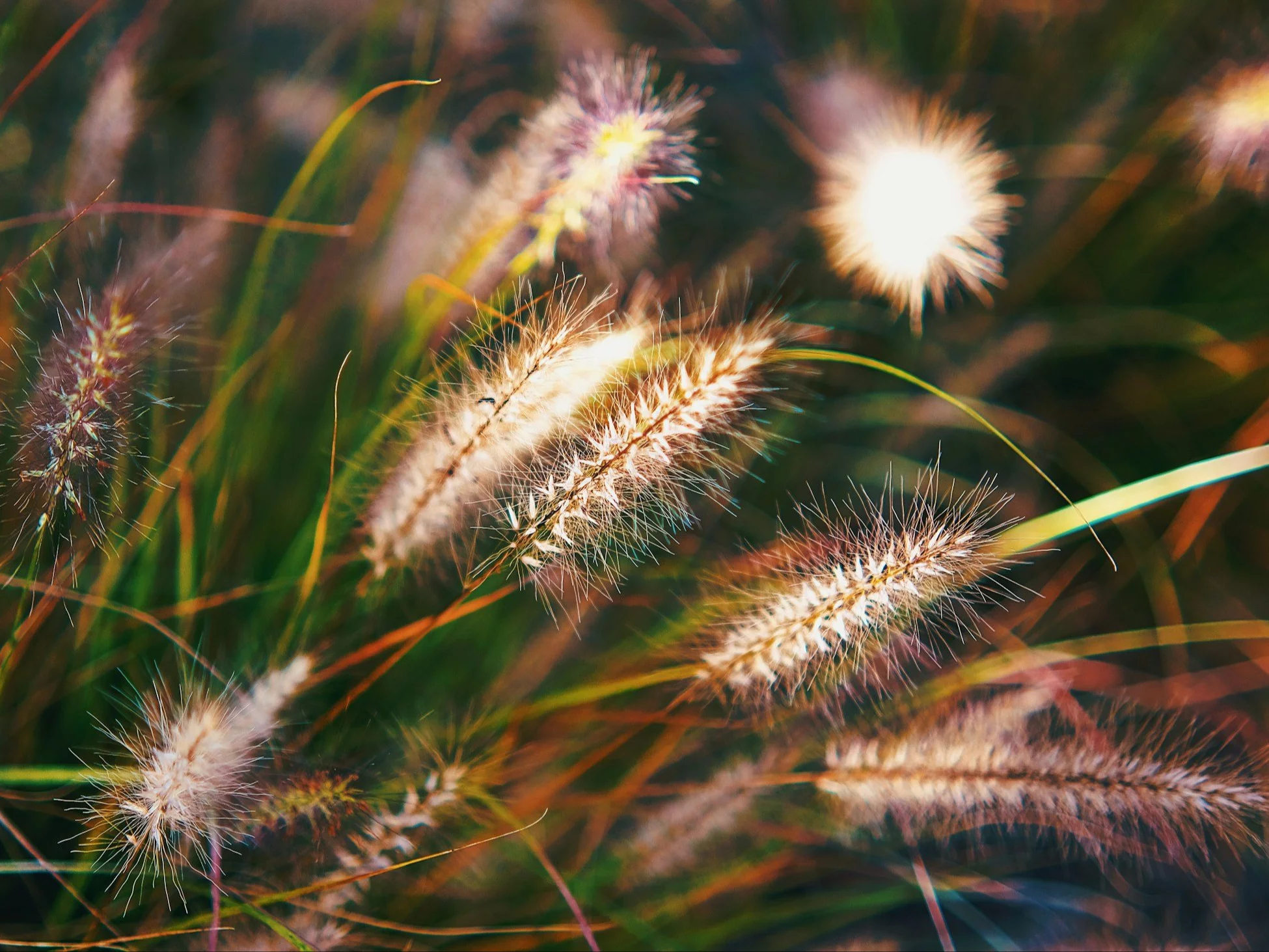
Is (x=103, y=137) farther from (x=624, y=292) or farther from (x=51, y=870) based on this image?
(x=51, y=870)

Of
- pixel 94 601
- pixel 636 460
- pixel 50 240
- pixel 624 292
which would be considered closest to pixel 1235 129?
pixel 624 292

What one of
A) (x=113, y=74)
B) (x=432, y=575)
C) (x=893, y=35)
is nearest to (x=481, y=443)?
(x=432, y=575)

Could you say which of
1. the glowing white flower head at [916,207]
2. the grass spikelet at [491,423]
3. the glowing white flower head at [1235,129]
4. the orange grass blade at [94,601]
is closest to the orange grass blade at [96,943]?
the orange grass blade at [94,601]

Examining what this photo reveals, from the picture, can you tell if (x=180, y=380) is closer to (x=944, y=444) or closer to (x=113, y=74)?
(x=113, y=74)

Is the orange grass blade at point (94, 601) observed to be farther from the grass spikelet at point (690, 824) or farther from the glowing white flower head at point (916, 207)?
the glowing white flower head at point (916, 207)

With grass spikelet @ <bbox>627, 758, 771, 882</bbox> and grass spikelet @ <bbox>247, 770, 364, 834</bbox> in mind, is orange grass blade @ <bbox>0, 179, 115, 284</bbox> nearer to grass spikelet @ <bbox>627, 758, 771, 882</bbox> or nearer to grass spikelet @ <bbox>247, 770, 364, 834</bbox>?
grass spikelet @ <bbox>247, 770, 364, 834</bbox>

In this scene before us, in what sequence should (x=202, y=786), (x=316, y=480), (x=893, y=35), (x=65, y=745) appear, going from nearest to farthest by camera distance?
(x=202, y=786)
(x=65, y=745)
(x=316, y=480)
(x=893, y=35)
